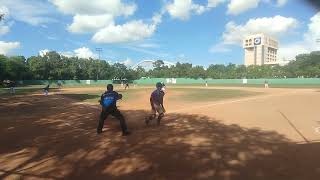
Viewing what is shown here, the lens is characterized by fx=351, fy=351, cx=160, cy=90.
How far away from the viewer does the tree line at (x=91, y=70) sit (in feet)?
307

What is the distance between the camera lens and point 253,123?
48.4 ft

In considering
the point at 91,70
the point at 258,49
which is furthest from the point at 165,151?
the point at 258,49

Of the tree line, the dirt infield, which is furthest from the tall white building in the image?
the dirt infield

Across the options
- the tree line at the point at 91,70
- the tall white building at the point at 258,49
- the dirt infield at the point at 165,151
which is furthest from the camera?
the tall white building at the point at 258,49

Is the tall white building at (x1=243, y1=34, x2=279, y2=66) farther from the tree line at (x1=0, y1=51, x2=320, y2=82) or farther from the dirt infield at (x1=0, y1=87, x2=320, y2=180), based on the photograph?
the dirt infield at (x1=0, y1=87, x2=320, y2=180)

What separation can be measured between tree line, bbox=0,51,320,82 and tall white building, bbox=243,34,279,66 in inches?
2952

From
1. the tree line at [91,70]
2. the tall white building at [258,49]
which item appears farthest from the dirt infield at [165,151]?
the tall white building at [258,49]

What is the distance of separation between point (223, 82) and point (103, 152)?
Result: 3409 inches

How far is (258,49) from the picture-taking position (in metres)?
190

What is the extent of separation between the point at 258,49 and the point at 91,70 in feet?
354

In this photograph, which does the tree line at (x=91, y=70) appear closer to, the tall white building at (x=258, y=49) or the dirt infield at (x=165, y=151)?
the tall white building at (x=258, y=49)

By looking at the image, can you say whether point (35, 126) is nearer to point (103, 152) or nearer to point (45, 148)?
point (45, 148)

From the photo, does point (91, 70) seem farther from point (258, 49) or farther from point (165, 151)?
point (165, 151)

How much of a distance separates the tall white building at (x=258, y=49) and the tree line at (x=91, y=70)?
75.0 metres
